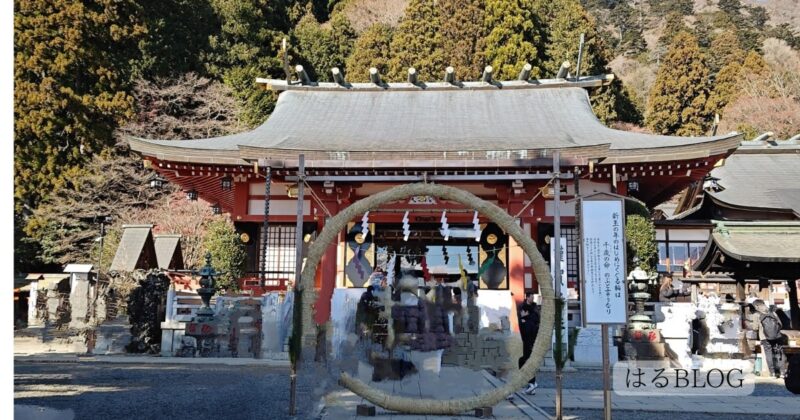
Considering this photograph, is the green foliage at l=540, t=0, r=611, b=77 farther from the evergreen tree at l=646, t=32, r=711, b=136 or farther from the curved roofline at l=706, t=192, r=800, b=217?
the curved roofline at l=706, t=192, r=800, b=217

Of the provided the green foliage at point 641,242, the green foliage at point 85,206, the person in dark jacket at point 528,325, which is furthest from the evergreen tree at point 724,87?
the green foliage at point 85,206

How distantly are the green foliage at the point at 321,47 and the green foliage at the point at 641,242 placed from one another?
23.3 m

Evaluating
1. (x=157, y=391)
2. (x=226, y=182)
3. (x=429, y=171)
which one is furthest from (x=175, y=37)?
(x=157, y=391)

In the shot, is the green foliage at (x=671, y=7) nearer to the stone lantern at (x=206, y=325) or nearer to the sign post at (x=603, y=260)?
the stone lantern at (x=206, y=325)

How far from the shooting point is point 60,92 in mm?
22828

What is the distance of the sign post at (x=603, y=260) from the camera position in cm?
631

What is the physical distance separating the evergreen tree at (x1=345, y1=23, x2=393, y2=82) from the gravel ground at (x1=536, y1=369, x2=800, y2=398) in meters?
23.3

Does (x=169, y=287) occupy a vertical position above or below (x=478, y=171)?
below

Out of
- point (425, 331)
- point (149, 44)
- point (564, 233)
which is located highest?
point (149, 44)

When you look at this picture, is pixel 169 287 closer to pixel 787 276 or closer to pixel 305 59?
pixel 787 276

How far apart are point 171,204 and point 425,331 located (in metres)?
17.2

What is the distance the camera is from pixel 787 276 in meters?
11.9

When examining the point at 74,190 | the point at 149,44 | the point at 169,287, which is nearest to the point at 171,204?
the point at 74,190

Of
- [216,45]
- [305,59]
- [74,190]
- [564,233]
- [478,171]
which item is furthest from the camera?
[305,59]
